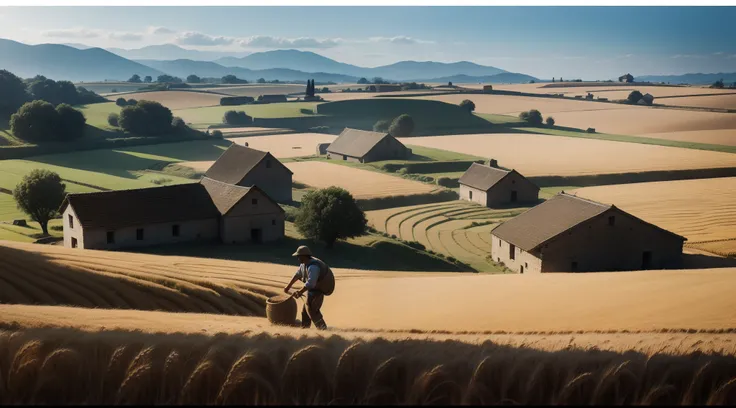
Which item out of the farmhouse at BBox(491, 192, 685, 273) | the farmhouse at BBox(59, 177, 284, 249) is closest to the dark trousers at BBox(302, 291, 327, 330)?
the farmhouse at BBox(491, 192, 685, 273)

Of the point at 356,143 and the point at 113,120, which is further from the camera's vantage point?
the point at 113,120

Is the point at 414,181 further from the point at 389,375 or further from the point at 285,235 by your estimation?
the point at 389,375

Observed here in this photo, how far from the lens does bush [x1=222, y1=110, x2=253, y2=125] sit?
11425 cm

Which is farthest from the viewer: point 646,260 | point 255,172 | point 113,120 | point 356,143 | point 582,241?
point 113,120

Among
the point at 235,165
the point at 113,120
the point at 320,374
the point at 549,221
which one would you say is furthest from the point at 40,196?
the point at 113,120

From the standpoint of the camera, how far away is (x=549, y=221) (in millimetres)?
34125

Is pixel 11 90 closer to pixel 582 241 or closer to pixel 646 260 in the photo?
pixel 582 241

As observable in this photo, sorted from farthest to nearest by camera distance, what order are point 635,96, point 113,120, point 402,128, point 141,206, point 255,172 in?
point 635,96 → point 402,128 → point 113,120 → point 255,172 → point 141,206

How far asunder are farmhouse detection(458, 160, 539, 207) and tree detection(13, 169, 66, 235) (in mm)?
28458

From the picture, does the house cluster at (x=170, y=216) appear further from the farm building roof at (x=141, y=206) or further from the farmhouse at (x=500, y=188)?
the farmhouse at (x=500, y=188)

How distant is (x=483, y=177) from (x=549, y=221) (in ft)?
66.1

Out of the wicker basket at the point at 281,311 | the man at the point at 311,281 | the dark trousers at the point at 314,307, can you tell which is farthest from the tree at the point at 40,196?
the dark trousers at the point at 314,307

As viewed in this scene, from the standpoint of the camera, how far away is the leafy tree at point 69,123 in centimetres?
7506

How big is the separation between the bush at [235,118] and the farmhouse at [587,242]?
8520 cm
